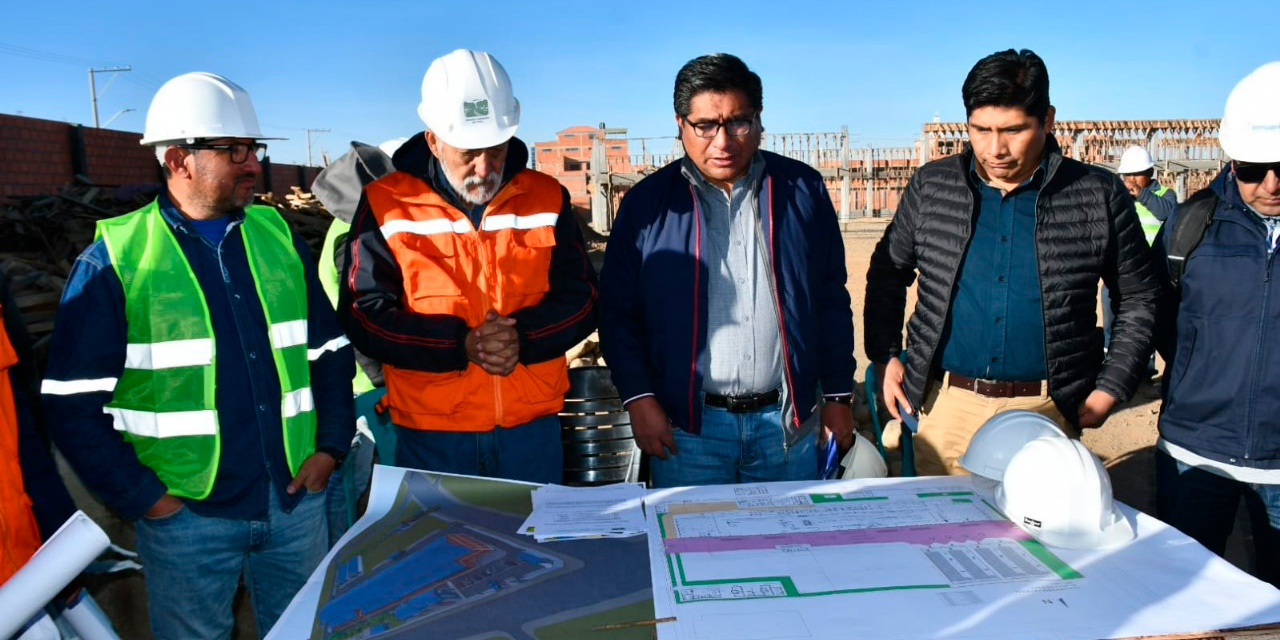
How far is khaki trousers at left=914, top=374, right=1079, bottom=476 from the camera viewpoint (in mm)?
2656

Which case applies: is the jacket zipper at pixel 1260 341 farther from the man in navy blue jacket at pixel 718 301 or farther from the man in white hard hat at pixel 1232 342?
the man in navy blue jacket at pixel 718 301

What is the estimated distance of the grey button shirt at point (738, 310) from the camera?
2.53 m

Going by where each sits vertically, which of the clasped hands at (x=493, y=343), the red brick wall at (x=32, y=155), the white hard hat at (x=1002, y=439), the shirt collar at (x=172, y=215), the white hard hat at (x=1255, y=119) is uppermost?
the red brick wall at (x=32, y=155)

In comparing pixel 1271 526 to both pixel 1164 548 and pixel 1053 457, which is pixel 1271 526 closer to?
pixel 1164 548

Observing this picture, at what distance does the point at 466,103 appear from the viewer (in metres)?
2.48

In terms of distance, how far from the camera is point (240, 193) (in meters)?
2.31

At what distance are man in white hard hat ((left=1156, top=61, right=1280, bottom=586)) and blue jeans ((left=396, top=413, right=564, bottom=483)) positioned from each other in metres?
1.97

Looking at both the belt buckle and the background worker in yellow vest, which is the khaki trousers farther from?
the background worker in yellow vest

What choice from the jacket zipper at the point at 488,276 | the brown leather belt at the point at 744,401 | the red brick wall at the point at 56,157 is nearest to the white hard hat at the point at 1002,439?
the brown leather belt at the point at 744,401

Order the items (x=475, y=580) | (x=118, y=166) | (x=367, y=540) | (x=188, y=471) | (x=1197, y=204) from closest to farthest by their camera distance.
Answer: (x=475, y=580) < (x=367, y=540) < (x=188, y=471) < (x=1197, y=204) < (x=118, y=166)

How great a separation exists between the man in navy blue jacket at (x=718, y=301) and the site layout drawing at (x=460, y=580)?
0.70 metres

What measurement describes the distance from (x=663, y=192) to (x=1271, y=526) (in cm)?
203

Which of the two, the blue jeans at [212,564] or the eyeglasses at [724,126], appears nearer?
the blue jeans at [212,564]

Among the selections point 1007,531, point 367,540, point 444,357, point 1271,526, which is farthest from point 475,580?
point 1271,526
